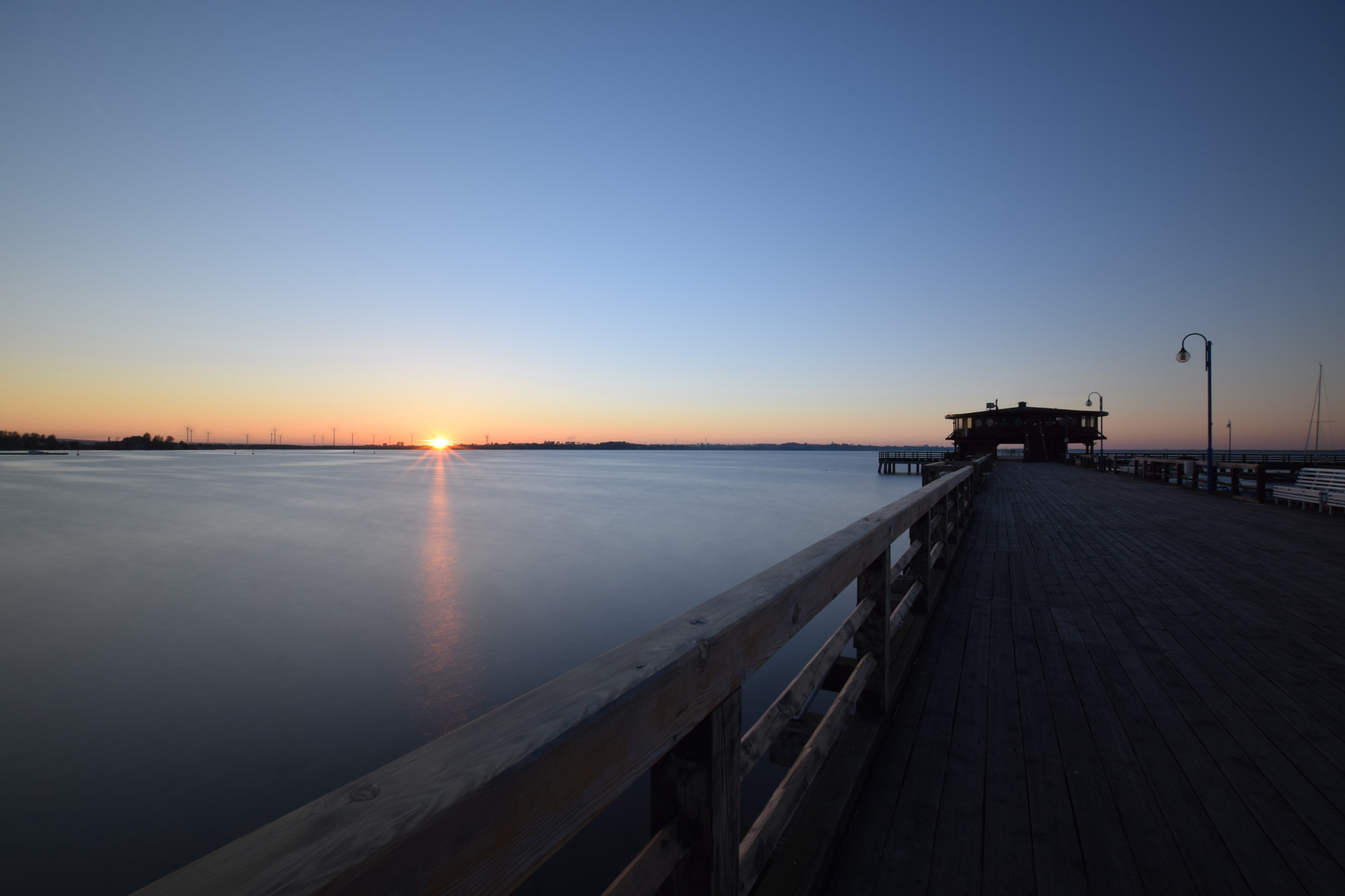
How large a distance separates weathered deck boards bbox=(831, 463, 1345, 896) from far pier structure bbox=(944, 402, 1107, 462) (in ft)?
121

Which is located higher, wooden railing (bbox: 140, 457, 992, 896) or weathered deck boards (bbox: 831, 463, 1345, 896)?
wooden railing (bbox: 140, 457, 992, 896)

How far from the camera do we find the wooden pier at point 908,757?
80 centimetres

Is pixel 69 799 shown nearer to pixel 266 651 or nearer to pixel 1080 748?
pixel 266 651

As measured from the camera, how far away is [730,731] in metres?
1.46

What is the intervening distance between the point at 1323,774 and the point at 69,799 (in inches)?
381

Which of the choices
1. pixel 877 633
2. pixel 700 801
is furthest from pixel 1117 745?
pixel 700 801

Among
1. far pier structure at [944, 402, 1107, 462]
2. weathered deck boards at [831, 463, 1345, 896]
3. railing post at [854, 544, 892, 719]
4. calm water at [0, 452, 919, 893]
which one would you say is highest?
far pier structure at [944, 402, 1107, 462]

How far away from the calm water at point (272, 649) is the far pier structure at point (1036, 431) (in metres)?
19.7

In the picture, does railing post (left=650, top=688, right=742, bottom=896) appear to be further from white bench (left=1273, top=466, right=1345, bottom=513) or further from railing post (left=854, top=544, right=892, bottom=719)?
white bench (left=1273, top=466, right=1345, bottom=513)

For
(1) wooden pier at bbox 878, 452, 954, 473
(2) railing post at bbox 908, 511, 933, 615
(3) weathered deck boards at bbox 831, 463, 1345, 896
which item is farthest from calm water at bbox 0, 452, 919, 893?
(1) wooden pier at bbox 878, 452, 954, 473

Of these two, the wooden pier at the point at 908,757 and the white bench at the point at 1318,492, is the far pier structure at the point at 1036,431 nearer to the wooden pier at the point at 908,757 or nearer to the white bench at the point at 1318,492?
the white bench at the point at 1318,492

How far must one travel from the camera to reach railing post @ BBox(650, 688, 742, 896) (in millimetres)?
1361

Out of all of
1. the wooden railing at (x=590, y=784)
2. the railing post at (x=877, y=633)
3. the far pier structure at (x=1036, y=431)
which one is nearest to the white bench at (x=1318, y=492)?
the railing post at (x=877, y=633)

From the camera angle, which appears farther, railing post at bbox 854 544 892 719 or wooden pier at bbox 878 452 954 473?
wooden pier at bbox 878 452 954 473
